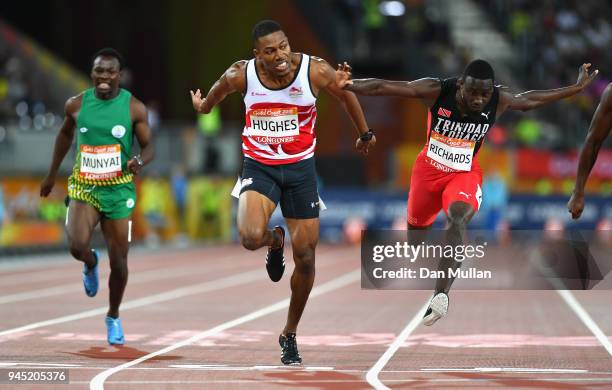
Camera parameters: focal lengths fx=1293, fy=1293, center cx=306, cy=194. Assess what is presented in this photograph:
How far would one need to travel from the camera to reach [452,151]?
10.7m

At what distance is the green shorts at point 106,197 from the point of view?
35.6 feet

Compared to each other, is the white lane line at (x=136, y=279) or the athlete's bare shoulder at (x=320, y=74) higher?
the athlete's bare shoulder at (x=320, y=74)

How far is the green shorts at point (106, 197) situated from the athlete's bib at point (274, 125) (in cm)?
191

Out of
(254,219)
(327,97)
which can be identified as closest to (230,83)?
(254,219)

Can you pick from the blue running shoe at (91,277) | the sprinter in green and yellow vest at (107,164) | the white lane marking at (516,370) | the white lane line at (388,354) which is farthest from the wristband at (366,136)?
the blue running shoe at (91,277)

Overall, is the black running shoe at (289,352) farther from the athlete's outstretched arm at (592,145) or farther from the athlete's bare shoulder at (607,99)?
the athlete's bare shoulder at (607,99)

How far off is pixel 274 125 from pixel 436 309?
1875 mm

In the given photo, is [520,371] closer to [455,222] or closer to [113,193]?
[455,222]

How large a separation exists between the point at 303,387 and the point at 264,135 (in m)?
2.09

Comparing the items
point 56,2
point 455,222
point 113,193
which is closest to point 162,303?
point 113,193

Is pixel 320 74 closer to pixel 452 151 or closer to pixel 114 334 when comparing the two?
pixel 452 151

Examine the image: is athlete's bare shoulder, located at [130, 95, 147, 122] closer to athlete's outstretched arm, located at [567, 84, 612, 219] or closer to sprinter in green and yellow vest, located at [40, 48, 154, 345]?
sprinter in green and yellow vest, located at [40, 48, 154, 345]

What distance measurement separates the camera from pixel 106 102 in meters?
10.9

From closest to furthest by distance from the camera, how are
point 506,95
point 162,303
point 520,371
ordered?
point 520,371 < point 506,95 < point 162,303
